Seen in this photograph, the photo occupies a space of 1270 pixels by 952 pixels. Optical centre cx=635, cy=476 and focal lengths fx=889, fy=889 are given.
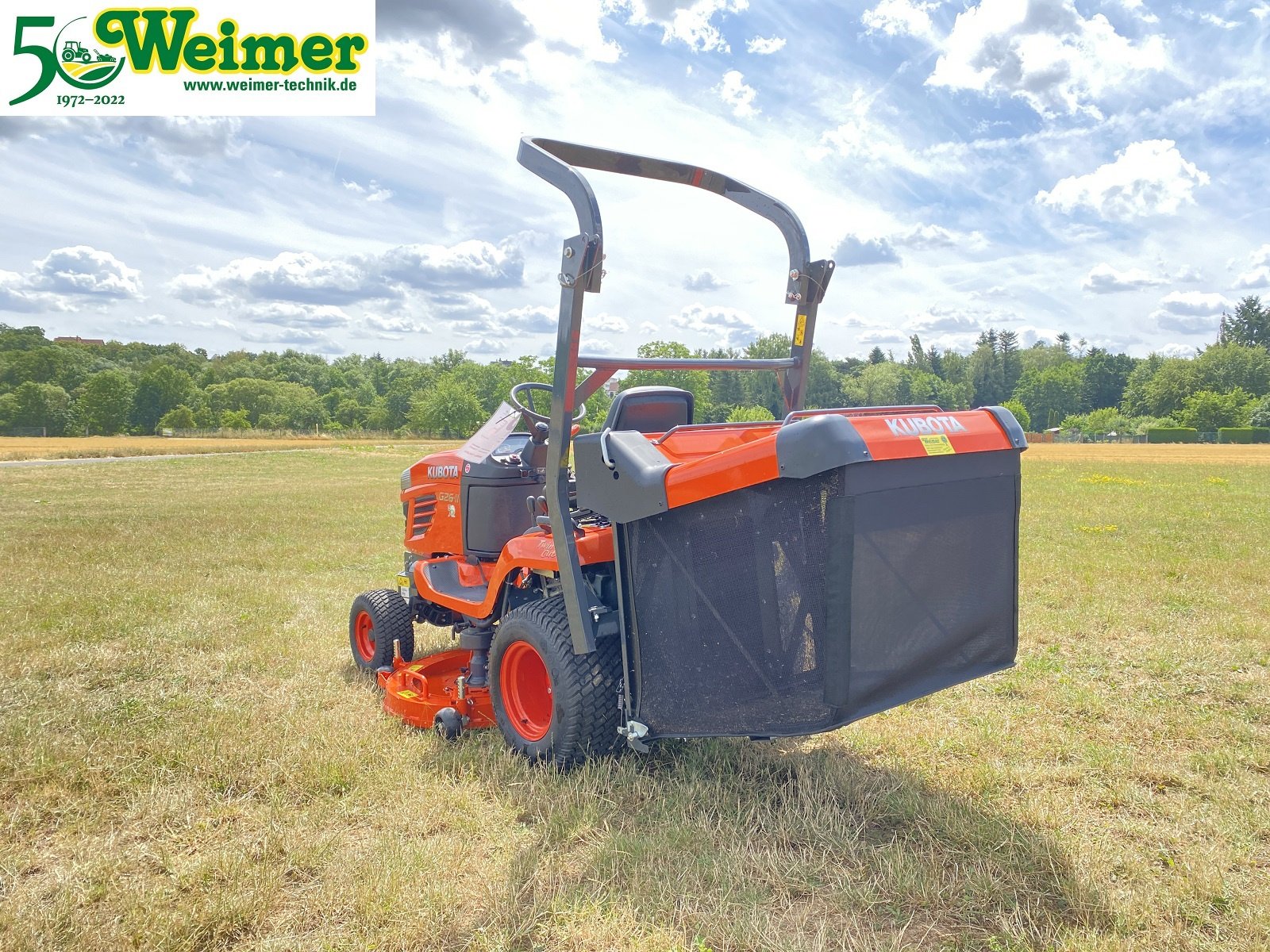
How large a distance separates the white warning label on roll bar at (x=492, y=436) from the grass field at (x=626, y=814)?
154cm

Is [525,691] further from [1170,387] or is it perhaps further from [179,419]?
[1170,387]

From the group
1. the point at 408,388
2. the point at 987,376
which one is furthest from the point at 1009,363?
the point at 408,388

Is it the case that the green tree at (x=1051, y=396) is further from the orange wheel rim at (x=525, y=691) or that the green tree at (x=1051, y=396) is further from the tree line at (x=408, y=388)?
the orange wheel rim at (x=525, y=691)

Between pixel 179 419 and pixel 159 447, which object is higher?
pixel 179 419

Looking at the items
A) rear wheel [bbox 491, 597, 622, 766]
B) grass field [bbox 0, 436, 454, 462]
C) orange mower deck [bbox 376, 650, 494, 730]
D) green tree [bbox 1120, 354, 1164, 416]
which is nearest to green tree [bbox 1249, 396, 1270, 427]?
green tree [bbox 1120, 354, 1164, 416]

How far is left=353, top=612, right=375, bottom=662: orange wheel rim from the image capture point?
5781 millimetres

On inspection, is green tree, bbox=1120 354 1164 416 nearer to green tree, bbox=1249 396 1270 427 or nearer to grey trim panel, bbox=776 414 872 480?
green tree, bbox=1249 396 1270 427

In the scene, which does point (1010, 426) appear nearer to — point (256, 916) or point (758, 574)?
point (758, 574)

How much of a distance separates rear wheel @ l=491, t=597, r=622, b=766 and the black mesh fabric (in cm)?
27

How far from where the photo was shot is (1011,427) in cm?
337

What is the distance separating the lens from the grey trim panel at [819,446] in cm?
279

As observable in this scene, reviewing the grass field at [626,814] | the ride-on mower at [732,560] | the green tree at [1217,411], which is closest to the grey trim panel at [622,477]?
the ride-on mower at [732,560]

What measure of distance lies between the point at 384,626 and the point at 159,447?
46078mm

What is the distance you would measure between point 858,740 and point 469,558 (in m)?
2.37
